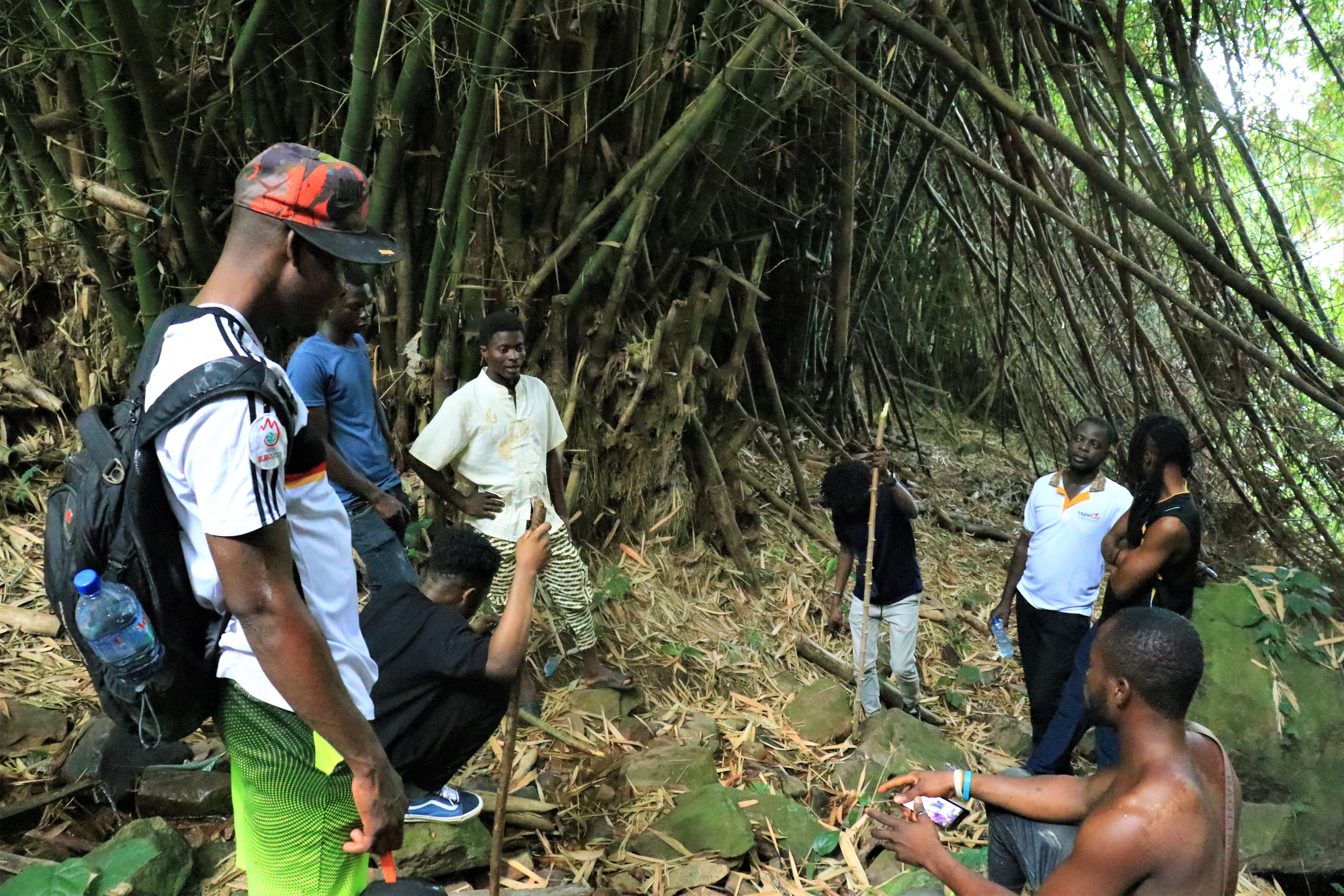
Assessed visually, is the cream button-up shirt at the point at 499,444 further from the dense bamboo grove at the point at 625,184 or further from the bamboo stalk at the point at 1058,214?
the bamboo stalk at the point at 1058,214

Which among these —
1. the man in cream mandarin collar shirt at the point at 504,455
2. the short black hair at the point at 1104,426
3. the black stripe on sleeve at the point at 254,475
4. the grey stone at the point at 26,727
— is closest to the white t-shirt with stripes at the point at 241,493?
the black stripe on sleeve at the point at 254,475

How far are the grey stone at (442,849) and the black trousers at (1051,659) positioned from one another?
2.24 metres

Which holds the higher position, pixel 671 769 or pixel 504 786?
pixel 504 786

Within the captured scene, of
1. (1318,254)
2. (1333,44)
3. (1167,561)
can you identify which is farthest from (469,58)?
(1318,254)

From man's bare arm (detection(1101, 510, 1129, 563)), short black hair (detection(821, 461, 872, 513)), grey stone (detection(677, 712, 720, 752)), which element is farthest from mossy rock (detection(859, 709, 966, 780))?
man's bare arm (detection(1101, 510, 1129, 563))

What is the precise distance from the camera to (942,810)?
3033mm

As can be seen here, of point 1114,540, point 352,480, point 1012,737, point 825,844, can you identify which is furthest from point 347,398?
point 1012,737

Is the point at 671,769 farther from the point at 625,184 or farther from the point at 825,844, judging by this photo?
the point at 625,184

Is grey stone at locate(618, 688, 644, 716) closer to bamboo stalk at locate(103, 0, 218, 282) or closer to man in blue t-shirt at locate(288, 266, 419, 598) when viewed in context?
man in blue t-shirt at locate(288, 266, 419, 598)

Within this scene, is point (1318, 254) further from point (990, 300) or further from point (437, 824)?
point (437, 824)

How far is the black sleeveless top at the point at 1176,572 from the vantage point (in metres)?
3.23

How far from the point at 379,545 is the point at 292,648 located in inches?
81.5

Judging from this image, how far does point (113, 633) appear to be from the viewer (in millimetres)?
1400

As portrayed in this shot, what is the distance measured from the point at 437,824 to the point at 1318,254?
4965 millimetres
